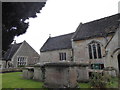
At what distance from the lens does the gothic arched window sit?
1985 cm

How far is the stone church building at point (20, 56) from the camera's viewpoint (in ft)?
108

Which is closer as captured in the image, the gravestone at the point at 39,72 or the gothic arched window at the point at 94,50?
the gravestone at the point at 39,72

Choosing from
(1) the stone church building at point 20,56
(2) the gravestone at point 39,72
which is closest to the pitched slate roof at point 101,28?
(2) the gravestone at point 39,72

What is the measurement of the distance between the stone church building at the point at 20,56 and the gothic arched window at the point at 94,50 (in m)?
22.4

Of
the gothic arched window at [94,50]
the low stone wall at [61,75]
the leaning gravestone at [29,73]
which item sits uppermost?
the gothic arched window at [94,50]

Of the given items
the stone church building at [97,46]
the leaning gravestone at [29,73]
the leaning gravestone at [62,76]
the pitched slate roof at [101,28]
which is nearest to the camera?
the leaning gravestone at [62,76]

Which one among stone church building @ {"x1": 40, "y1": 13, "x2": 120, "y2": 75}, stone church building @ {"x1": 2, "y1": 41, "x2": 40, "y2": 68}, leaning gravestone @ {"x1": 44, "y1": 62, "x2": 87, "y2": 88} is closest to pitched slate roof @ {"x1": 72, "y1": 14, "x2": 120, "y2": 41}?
stone church building @ {"x1": 40, "y1": 13, "x2": 120, "y2": 75}

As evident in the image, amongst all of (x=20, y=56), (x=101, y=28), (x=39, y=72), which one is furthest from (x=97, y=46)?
(x=20, y=56)

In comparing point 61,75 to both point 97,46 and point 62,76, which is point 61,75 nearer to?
point 62,76

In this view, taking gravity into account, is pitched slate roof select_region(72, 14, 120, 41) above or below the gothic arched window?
above

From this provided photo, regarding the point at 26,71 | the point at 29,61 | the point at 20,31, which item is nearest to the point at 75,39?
the point at 26,71

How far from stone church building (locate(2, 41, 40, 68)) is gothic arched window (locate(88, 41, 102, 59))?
73.4 feet

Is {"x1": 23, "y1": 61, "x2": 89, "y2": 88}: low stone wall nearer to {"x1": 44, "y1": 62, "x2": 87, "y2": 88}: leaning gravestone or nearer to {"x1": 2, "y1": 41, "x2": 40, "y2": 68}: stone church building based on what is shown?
{"x1": 44, "y1": 62, "x2": 87, "y2": 88}: leaning gravestone

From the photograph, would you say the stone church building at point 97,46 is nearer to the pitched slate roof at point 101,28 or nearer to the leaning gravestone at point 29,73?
the pitched slate roof at point 101,28
